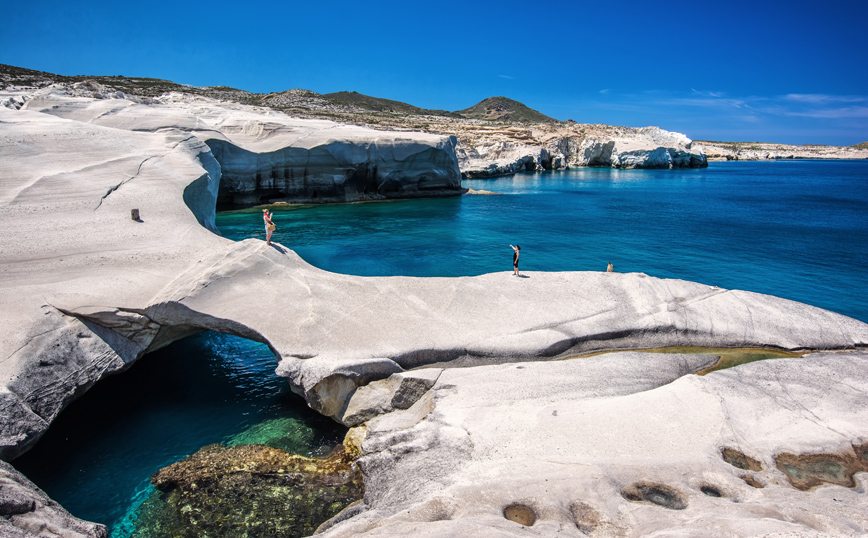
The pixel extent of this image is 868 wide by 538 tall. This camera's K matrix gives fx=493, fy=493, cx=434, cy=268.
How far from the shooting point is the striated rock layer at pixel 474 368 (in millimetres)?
6832

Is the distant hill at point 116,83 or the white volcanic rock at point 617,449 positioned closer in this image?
the white volcanic rock at point 617,449

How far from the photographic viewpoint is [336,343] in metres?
10.4

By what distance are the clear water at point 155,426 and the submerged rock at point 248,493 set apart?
452 millimetres

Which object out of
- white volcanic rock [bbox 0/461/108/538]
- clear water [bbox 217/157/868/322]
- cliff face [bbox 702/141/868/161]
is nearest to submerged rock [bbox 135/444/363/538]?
white volcanic rock [bbox 0/461/108/538]

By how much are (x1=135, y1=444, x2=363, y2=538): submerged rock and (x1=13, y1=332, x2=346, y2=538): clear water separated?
452mm

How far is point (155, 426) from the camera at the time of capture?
1050cm

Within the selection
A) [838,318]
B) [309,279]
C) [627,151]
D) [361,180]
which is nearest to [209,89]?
[361,180]

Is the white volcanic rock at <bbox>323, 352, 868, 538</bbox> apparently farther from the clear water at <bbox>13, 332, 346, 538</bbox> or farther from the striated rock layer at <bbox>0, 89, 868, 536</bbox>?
the clear water at <bbox>13, 332, 346, 538</bbox>

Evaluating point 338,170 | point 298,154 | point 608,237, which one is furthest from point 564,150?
point 298,154

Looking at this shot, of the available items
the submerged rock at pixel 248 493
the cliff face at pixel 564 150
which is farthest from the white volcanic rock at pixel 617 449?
the cliff face at pixel 564 150

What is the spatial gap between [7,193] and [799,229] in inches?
1628

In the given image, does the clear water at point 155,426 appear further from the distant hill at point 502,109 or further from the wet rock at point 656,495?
the distant hill at point 502,109

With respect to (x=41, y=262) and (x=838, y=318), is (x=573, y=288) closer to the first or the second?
(x=838, y=318)

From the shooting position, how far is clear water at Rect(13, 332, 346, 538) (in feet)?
28.6
